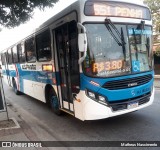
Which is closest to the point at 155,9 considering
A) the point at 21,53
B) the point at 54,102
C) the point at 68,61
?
the point at 21,53

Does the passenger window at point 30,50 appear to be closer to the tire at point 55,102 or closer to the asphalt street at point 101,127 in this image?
the tire at point 55,102

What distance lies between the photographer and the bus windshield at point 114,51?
5734mm

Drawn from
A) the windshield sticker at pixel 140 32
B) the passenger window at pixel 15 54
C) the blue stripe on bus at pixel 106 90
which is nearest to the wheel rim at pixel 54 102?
the blue stripe on bus at pixel 106 90

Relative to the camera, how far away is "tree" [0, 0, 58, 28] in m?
7.78

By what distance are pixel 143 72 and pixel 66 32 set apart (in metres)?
2.21

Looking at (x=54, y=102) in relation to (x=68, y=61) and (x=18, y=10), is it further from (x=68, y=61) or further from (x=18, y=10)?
(x=18, y=10)

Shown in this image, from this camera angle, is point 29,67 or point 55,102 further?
point 29,67

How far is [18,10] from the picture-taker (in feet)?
27.1

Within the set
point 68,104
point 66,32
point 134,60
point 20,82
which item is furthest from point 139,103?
point 20,82

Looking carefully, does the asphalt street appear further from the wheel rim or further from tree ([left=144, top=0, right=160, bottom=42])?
tree ([left=144, top=0, right=160, bottom=42])

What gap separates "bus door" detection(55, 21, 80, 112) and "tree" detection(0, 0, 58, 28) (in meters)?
1.32

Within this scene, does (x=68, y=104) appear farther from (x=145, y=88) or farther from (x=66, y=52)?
(x=145, y=88)

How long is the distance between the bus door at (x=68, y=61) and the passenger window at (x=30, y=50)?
2.58 metres

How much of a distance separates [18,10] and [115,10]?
363cm
